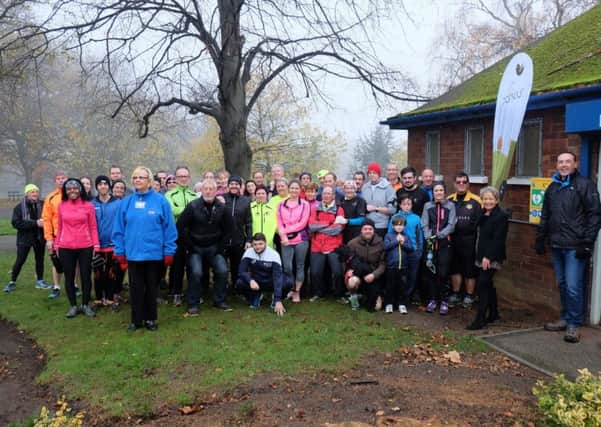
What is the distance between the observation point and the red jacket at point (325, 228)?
7609mm

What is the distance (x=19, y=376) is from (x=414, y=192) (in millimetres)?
5686

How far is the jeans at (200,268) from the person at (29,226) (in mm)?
3220

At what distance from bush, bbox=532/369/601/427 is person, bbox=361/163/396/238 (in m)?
4.26

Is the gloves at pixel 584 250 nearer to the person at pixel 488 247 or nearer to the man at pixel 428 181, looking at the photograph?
the person at pixel 488 247

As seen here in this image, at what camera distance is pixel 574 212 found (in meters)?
5.62

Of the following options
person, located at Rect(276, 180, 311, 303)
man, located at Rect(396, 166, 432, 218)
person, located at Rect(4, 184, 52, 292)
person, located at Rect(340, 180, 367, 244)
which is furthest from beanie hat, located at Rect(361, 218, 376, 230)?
person, located at Rect(4, 184, 52, 292)

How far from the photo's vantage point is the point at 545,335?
19.4 feet

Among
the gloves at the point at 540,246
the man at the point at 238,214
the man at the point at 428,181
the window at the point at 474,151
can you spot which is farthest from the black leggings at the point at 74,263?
the window at the point at 474,151

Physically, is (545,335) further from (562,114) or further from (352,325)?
(562,114)

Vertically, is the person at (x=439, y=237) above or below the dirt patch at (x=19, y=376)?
above

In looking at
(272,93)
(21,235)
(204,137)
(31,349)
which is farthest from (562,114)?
(204,137)

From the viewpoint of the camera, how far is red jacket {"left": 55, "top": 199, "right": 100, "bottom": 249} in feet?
22.3

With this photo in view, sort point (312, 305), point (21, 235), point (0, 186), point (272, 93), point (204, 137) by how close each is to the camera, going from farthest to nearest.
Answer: point (0, 186) → point (204, 137) → point (272, 93) → point (21, 235) → point (312, 305)

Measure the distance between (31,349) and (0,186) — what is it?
7605cm
